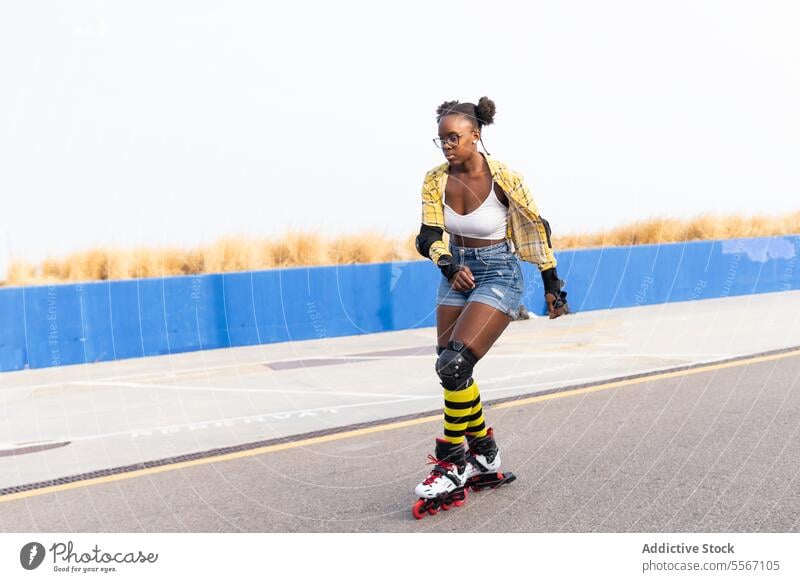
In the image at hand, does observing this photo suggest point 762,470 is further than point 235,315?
No

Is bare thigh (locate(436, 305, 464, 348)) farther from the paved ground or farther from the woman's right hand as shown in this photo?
the paved ground

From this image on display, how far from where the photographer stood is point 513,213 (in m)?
4.92

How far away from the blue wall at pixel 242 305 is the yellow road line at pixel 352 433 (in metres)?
5.73

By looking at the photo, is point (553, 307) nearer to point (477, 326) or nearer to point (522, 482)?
point (477, 326)

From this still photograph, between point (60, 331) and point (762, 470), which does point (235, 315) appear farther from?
point (762, 470)

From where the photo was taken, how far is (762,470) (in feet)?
17.6

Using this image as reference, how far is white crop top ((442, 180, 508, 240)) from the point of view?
4844mm

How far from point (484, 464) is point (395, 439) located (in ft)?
5.12

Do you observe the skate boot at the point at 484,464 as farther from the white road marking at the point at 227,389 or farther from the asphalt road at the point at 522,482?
the white road marking at the point at 227,389

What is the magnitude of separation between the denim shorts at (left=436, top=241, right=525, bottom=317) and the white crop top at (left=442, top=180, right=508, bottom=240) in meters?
0.07

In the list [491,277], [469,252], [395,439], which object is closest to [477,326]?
[491,277]

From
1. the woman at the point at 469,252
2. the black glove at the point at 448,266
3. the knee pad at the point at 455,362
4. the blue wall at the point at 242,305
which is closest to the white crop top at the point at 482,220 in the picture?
the woman at the point at 469,252

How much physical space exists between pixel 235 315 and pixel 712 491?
8994mm
